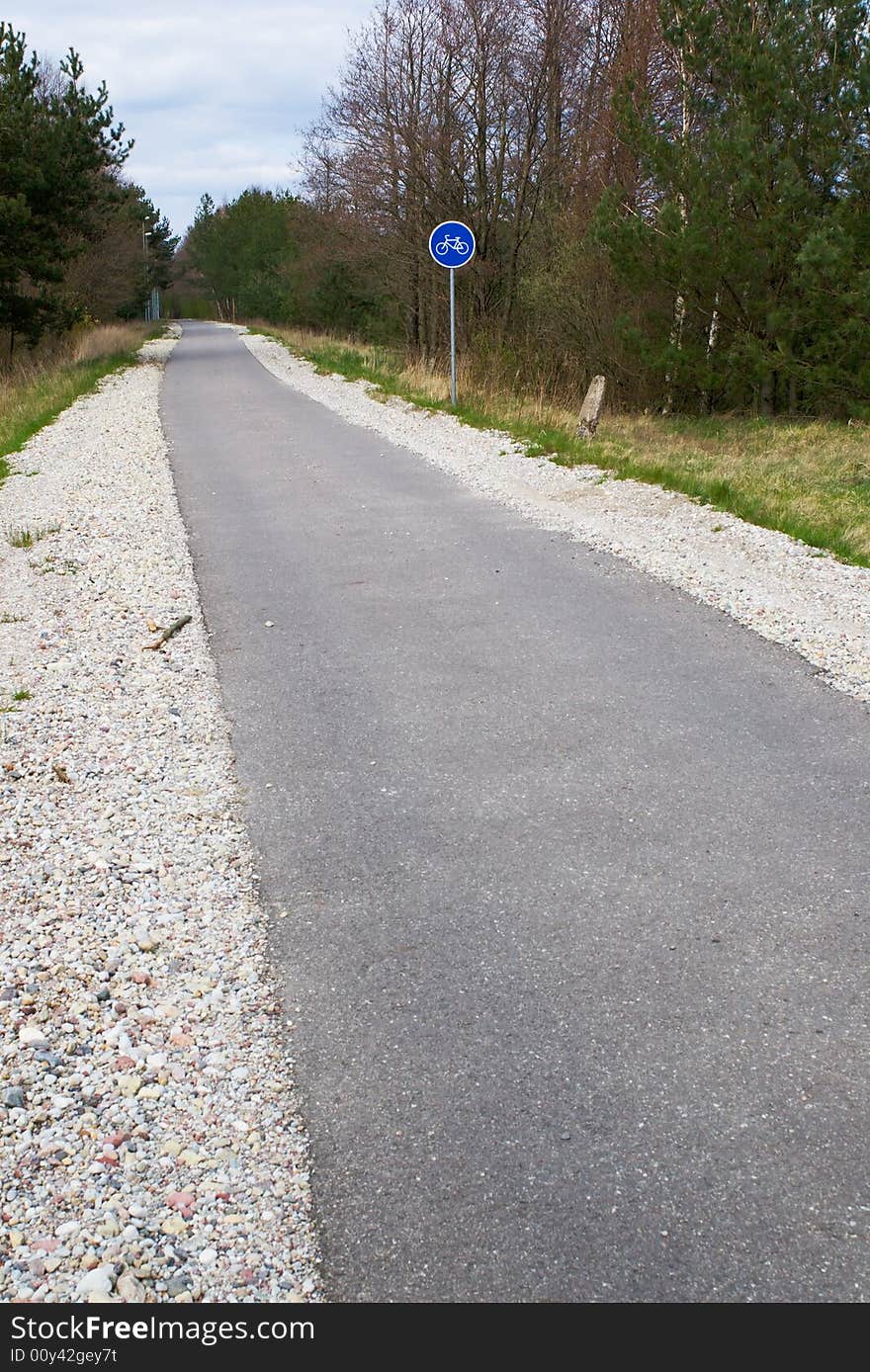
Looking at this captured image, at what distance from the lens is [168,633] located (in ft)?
22.3

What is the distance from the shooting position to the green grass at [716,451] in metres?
9.98

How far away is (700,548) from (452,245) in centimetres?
1047

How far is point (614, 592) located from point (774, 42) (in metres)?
12.8

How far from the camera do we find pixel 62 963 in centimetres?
341

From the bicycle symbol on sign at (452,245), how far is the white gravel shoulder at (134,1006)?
494 inches

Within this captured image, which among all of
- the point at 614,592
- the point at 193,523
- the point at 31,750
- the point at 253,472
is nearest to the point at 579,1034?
the point at 31,750

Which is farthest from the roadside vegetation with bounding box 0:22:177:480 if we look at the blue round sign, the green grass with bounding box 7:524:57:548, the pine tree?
the green grass with bounding box 7:524:57:548

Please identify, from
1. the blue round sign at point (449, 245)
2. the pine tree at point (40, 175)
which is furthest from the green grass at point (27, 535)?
the pine tree at point (40, 175)

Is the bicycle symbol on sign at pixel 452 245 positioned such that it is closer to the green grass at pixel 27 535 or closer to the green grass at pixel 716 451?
the green grass at pixel 716 451

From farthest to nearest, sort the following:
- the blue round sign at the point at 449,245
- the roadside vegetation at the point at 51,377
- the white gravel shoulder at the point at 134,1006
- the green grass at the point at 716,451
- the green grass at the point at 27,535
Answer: the roadside vegetation at the point at 51,377
the blue round sign at the point at 449,245
the green grass at the point at 716,451
the green grass at the point at 27,535
the white gravel shoulder at the point at 134,1006

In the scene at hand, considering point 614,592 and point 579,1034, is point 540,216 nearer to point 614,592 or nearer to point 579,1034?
point 614,592

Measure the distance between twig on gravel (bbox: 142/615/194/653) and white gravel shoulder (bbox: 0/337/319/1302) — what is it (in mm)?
66

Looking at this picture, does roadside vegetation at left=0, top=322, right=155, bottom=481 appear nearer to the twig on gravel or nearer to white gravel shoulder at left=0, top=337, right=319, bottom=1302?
the twig on gravel

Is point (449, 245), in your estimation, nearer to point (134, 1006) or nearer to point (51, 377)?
point (51, 377)
